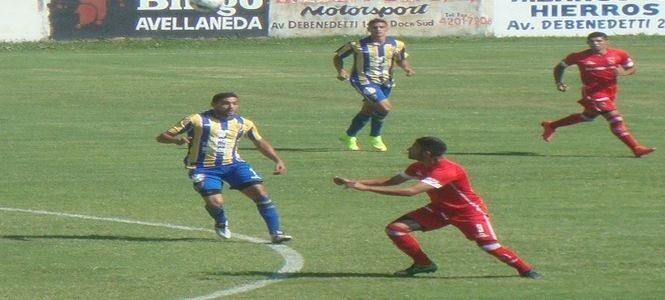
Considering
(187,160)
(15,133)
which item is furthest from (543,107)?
(187,160)

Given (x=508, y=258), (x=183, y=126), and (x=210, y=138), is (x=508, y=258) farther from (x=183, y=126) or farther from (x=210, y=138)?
(x=183, y=126)

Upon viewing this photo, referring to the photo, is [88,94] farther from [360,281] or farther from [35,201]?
[360,281]

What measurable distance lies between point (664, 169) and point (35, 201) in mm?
8517

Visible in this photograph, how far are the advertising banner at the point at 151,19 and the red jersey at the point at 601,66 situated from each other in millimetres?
27034

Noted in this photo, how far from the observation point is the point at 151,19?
49.3 meters

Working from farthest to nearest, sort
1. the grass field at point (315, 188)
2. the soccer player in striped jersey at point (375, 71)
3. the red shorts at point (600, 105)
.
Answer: the soccer player in striped jersey at point (375, 71)
the red shorts at point (600, 105)
the grass field at point (315, 188)

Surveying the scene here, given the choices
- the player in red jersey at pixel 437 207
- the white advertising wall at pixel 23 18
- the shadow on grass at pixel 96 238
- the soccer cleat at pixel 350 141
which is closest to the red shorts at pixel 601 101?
the soccer cleat at pixel 350 141

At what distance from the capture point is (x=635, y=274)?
1365 cm

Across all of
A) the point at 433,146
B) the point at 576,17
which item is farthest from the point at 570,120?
the point at 576,17

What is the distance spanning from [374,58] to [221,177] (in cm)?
875

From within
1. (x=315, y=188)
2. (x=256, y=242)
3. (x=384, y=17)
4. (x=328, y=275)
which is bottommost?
(x=384, y=17)

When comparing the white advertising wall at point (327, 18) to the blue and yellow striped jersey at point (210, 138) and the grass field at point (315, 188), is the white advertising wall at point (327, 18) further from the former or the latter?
the blue and yellow striped jersey at point (210, 138)

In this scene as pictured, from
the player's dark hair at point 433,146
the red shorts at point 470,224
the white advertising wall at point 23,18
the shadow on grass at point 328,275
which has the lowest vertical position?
the white advertising wall at point 23,18

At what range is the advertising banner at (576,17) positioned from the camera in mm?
50188
